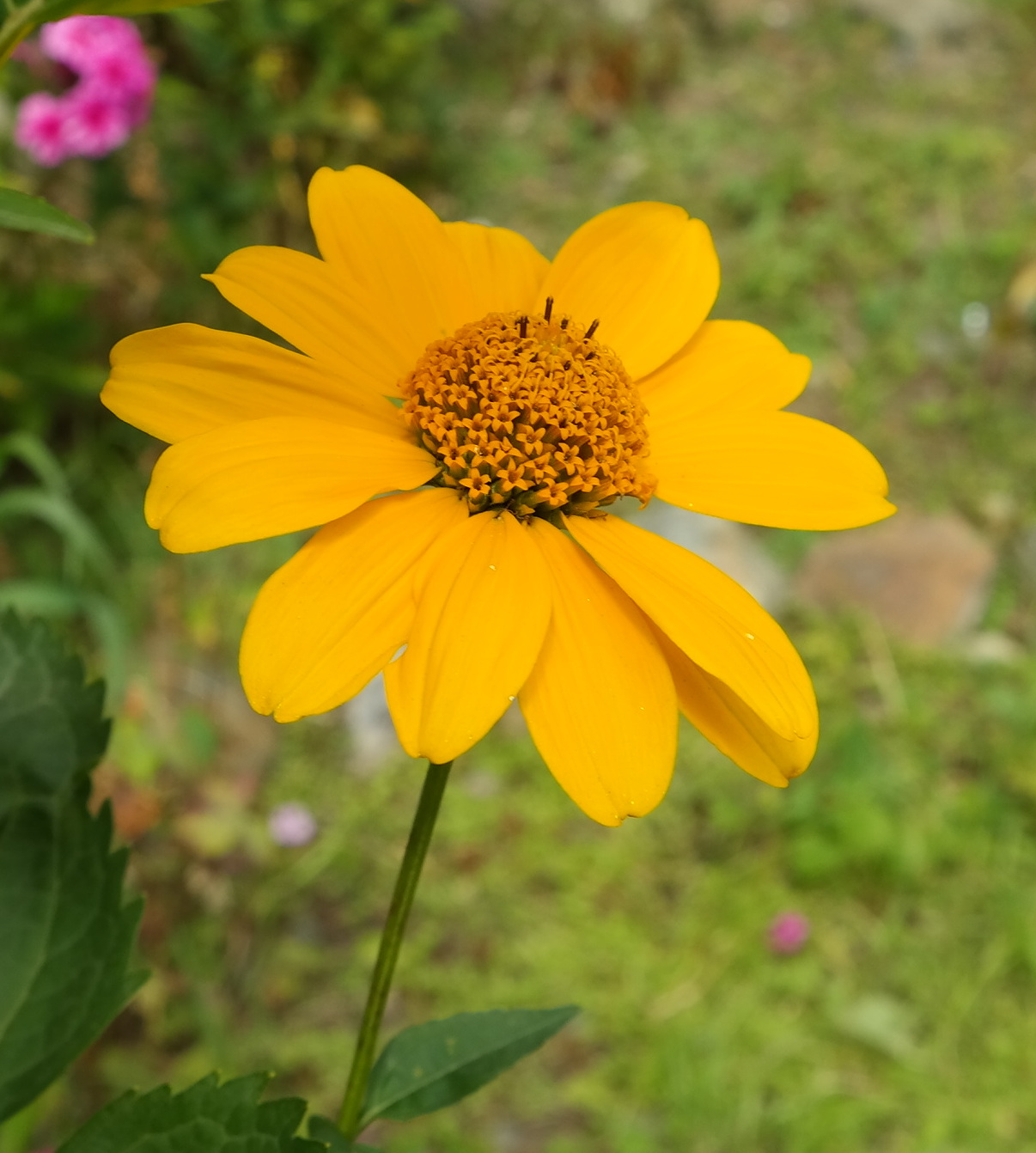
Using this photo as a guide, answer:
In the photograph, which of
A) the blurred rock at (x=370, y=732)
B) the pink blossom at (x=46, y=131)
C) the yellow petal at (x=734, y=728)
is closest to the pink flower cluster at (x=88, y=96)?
the pink blossom at (x=46, y=131)

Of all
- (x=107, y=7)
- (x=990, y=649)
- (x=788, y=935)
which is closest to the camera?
(x=107, y=7)

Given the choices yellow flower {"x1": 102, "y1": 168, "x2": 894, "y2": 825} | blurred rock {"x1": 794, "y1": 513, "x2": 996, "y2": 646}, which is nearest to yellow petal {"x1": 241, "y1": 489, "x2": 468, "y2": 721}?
yellow flower {"x1": 102, "y1": 168, "x2": 894, "y2": 825}

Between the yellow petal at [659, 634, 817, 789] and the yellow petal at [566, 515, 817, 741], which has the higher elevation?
the yellow petal at [566, 515, 817, 741]

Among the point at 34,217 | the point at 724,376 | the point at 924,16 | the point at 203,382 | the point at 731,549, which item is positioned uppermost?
the point at 34,217

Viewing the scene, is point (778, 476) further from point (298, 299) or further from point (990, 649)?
point (990, 649)

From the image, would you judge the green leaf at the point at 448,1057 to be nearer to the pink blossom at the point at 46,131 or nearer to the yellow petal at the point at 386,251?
the yellow petal at the point at 386,251

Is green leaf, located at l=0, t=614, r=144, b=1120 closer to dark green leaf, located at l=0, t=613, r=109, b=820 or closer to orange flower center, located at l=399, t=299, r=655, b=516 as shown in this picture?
dark green leaf, located at l=0, t=613, r=109, b=820

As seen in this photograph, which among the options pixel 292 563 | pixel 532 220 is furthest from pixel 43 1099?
pixel 532 220

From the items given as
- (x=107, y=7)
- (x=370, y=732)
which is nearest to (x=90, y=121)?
(x=370, y=732)
